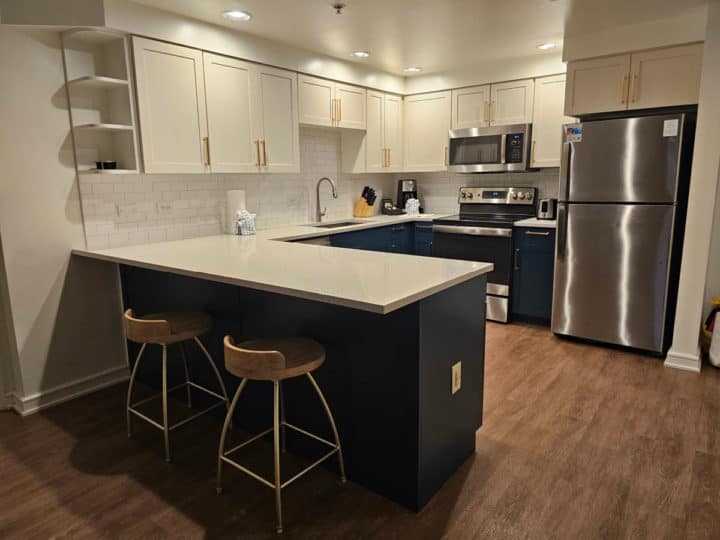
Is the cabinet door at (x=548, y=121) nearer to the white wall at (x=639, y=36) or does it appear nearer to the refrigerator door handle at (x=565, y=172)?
the white wall at (x=639, y=36)

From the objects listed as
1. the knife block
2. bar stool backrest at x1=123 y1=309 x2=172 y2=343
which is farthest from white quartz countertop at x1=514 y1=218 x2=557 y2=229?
bar stool backrest at x1=123 y1=309 x2=172 y2=343

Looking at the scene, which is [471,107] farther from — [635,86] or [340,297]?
[340,297]

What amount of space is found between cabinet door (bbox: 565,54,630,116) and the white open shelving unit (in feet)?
10.1

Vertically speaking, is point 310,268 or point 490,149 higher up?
point 490,149

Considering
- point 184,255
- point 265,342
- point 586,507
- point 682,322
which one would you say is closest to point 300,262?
point 265,342

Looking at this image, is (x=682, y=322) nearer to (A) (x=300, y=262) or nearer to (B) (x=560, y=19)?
(B) (x=560, y=19)

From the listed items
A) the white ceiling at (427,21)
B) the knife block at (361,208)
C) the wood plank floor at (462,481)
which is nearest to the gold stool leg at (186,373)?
the wood plank floor at (462,481)

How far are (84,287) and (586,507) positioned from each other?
2.92m

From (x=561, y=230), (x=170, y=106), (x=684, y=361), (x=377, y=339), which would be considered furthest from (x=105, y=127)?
(x=684, y=361)

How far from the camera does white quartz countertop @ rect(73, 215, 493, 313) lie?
1.72 meters

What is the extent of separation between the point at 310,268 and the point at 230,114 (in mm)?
1721

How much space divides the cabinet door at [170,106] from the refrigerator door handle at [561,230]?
260 cm

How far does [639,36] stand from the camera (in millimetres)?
3322

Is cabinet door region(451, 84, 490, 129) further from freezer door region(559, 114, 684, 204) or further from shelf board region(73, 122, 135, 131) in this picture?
shelf board region(73, 122, 135, 131)
